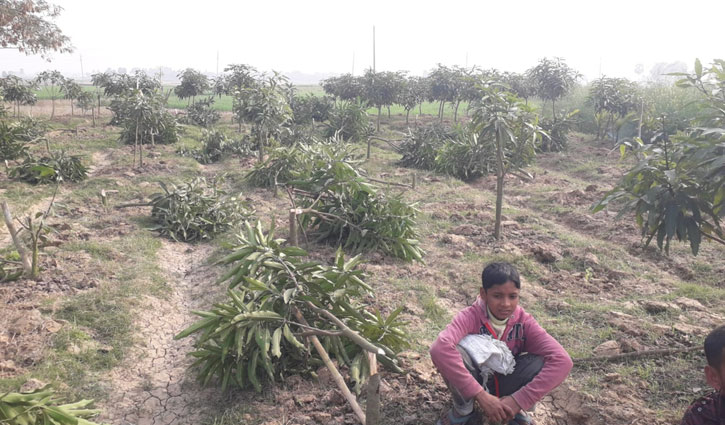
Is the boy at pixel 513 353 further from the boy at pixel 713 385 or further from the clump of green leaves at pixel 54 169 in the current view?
the clump of green leaves at pixel 54 169

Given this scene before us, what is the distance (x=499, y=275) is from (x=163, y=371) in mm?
2822

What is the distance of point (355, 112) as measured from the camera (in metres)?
16.0

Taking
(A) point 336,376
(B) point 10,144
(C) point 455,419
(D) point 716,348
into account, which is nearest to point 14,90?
(B) point 10,144

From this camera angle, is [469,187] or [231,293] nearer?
[231,293]

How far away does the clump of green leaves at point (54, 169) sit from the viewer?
863cm

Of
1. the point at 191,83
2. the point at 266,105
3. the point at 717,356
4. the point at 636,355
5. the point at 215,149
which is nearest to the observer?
the point at 717,356

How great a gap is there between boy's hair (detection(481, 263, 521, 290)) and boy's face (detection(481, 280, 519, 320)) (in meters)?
0.02

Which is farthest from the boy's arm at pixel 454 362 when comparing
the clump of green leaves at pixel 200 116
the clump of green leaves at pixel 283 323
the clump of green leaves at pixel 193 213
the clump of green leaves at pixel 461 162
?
the clump of green leaves at pixel 200 116

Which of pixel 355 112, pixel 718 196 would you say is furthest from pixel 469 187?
pixel 718 196

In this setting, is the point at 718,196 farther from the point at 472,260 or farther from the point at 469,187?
the point at 469,187

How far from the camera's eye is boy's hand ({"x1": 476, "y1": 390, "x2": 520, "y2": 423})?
7.39 feet

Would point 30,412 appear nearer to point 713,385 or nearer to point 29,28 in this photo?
point 713,385

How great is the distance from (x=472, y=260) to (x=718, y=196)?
3.48m

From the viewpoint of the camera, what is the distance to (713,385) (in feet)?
6.57
